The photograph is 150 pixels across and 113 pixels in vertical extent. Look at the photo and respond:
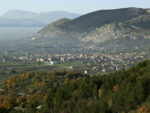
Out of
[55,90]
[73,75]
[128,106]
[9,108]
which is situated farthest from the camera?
[73,75]

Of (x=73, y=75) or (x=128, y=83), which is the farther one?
(x=73, y=75)

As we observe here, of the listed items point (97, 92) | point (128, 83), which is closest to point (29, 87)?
point (97, 92)

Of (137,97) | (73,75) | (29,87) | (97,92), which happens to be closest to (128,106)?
(137,97)

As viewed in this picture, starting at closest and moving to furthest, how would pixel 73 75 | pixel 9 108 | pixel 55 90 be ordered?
pixel 9 108
pixel 55 90
pixel 73 75

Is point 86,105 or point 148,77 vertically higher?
point 148,77

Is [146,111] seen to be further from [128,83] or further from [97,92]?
[97,92]

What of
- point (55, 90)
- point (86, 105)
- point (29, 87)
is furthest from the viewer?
point (29, 87)

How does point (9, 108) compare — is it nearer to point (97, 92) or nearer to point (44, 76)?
point (97, 92)

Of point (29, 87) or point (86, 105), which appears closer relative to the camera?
point (86, 105)

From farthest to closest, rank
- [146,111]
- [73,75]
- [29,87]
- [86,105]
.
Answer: [73,75] → [29,87] → [86,105] → [146,111]
